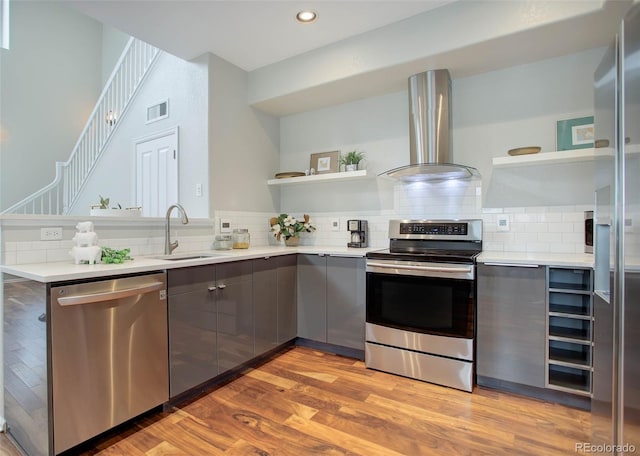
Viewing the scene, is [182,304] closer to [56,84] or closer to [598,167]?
[598,167]

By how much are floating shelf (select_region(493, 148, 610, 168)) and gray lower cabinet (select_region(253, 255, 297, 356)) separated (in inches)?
74.3

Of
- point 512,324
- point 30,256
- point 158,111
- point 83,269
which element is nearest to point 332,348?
point 512,324

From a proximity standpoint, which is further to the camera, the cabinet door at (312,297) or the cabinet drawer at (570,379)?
the cabinet door at (312,297)

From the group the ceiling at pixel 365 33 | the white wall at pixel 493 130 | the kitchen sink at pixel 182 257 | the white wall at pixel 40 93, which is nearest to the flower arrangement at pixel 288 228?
the white wall at pixel 493 130

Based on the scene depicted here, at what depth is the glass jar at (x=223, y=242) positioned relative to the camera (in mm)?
3062

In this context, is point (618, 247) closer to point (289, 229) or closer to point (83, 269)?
point (83, 269)

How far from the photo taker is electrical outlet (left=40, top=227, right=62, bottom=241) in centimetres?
200

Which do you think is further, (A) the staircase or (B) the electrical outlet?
(A) the staircase

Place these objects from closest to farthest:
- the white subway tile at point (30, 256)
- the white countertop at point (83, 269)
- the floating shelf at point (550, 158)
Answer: the white countertop at point (83, 269), the white subway tile at point (30, 256), the floating shelf at point (550, 158)

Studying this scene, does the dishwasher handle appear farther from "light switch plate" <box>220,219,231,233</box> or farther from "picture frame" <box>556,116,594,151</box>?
"picture frame" <box>556,116,594,151</box>

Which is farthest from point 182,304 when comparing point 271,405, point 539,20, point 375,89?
point 539,20

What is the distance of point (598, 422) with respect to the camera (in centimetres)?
138

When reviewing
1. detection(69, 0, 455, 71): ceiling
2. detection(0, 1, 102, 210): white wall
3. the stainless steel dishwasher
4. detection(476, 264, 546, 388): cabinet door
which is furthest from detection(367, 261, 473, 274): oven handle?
detection(0, 1, 102, 210): white wall

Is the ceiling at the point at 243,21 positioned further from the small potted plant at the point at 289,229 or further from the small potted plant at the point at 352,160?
the small potted plant at the point at 289,229
